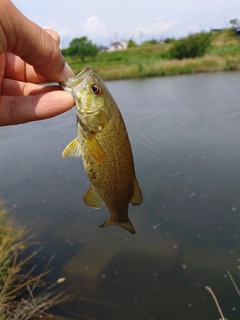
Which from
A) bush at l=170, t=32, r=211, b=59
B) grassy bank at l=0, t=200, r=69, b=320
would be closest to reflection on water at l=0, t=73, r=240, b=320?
grassy bank at l=0, t=200, r=69, b=320

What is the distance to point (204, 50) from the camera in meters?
40.9

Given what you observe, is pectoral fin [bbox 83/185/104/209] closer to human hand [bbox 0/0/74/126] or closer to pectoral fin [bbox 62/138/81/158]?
pectoral fin [bbox 62/138/81/158]

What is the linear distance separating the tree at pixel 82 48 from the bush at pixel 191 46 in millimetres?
22199

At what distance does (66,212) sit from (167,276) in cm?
326

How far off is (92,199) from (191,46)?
138ft

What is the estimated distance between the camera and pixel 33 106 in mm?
2018

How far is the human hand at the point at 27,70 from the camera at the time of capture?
1.71 m

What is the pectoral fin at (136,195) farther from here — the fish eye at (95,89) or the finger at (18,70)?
the finger at (18,70)

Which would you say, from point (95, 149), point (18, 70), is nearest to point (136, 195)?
point (95, 149)

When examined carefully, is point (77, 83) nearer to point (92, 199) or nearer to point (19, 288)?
point (92, 199)

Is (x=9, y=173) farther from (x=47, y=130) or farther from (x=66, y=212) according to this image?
(x=47, y=130)

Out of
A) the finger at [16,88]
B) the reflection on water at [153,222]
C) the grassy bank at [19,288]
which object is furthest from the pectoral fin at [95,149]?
the reflection on water at [153,222]

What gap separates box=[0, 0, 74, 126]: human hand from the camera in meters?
1.71

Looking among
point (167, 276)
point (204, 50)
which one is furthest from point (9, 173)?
point (204, 50)
